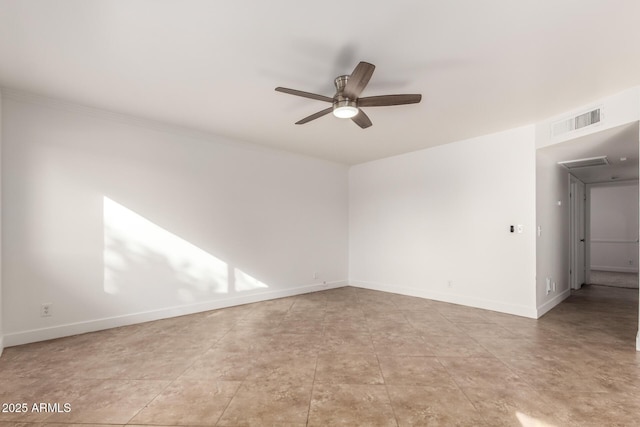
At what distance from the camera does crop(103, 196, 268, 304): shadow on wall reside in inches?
139

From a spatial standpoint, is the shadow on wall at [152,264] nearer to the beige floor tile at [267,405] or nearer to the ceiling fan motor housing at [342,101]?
the beige floor tile at [267,405]

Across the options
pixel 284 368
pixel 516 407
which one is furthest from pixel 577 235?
pixel 284 368

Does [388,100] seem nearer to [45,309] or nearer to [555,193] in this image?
[555,193]

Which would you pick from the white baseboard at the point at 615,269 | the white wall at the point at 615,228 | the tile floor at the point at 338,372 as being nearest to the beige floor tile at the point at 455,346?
the tile floor at the point at 338,372

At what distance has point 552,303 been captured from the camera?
4.39 meters

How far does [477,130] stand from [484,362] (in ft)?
9.97

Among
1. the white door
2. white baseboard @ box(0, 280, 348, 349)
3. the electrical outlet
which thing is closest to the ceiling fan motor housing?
white baseboard @ box(0, 280, 348, 349)

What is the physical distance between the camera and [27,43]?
7.25 feet

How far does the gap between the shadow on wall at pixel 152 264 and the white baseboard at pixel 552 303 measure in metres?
4.36

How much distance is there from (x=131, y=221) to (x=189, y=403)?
8.26 ft

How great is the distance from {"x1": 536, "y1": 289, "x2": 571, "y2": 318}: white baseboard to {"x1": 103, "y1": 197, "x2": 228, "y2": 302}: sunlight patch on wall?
4.45 metres

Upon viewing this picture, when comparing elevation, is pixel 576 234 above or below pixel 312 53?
below

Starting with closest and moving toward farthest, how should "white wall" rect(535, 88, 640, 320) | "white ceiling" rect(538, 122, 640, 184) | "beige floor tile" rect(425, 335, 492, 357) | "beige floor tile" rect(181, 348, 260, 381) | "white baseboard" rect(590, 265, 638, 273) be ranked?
"beige floor tile" rect(181, 348, 260, 381)
"beige floor tile" rect(425, 335, 492, 357)
"white wall" rect(535, 88, 640, 320)
"white ceiling" rect(538, 122, 640, 184)
"white baseboard" rect(590, 265, 638, 273)

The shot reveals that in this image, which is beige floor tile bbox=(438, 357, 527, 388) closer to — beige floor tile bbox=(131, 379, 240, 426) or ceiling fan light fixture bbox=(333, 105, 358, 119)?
beige floor tile bbox=(131, 379, 240, 426)
